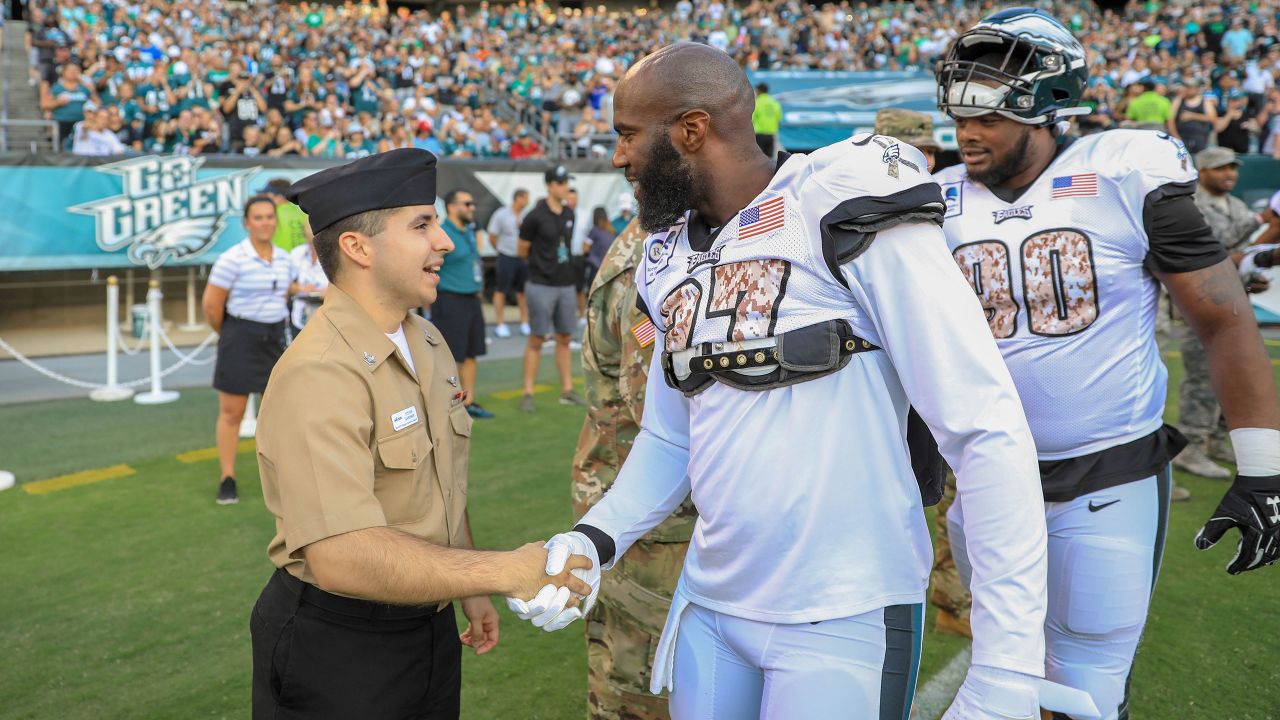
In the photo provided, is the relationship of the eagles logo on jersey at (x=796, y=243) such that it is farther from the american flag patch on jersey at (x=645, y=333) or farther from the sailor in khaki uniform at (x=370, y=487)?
the sailor in khaki uniform at (x=370, y=487)

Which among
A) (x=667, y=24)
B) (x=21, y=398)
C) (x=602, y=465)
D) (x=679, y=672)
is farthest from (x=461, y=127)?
(x=679, y=672)

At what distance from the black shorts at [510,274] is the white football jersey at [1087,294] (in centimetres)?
1115

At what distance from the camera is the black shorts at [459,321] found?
9117mm

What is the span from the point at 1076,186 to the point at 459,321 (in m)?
6.82

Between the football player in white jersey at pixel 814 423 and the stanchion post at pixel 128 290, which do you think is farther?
the stanchion post at pixel 128 290

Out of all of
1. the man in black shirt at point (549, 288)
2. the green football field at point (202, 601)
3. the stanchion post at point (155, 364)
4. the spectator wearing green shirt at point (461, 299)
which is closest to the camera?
the green football field at point (202, 601)

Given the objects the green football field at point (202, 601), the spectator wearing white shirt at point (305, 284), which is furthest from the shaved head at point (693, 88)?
the spectator wearing white shirt at point (305, 284)

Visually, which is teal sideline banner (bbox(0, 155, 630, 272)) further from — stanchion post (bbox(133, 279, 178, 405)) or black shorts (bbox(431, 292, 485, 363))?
black shorts (bbox(431, 292, 485, 363))

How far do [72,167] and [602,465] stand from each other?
11.0m

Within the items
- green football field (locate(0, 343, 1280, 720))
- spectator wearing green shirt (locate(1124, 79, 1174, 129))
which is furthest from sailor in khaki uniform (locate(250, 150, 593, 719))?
spectator wearing green shirt (locate(1124, 79, 1174, 129))

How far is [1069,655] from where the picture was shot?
2.86 m

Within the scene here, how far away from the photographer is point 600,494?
11.1ft

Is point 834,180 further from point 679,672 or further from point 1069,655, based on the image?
point 1069,655

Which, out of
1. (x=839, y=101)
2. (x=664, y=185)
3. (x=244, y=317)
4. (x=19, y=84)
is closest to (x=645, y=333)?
(x=664, y=185)
